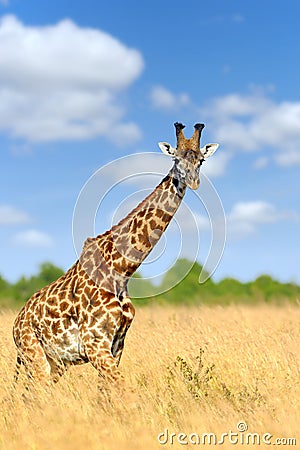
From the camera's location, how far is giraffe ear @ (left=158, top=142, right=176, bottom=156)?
8.09m

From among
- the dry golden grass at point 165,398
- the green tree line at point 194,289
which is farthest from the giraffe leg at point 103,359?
the green tree line at point 194,289

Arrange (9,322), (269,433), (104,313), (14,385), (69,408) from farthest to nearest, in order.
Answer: (9,322) → (14,385) → (104,313) → (69,408) → (269,433)

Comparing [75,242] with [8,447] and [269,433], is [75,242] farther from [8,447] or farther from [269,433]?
[269,433]

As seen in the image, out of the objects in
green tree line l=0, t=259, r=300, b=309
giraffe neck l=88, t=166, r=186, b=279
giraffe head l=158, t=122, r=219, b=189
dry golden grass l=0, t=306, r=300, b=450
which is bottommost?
dry golden grass l=0, t=306, r=300, b=450

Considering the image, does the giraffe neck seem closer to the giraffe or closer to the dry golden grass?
the giraffe

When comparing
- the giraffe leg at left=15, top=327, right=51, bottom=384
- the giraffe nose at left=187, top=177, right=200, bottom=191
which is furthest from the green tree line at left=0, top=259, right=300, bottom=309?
the giraffe nose at left=187, top=177, right=200, bottom=191

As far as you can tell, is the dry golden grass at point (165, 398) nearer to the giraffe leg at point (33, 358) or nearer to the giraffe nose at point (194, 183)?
the giraffe leg at point (33, 358)

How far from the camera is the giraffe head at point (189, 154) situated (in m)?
7.91

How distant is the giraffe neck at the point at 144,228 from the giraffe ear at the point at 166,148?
0.21 metres

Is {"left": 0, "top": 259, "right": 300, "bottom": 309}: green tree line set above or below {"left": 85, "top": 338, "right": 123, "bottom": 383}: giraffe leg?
above

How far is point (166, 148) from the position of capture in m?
8.10

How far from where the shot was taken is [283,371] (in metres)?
9.60

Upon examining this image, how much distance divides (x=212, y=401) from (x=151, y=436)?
175cm

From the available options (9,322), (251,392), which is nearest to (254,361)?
(251,392)
